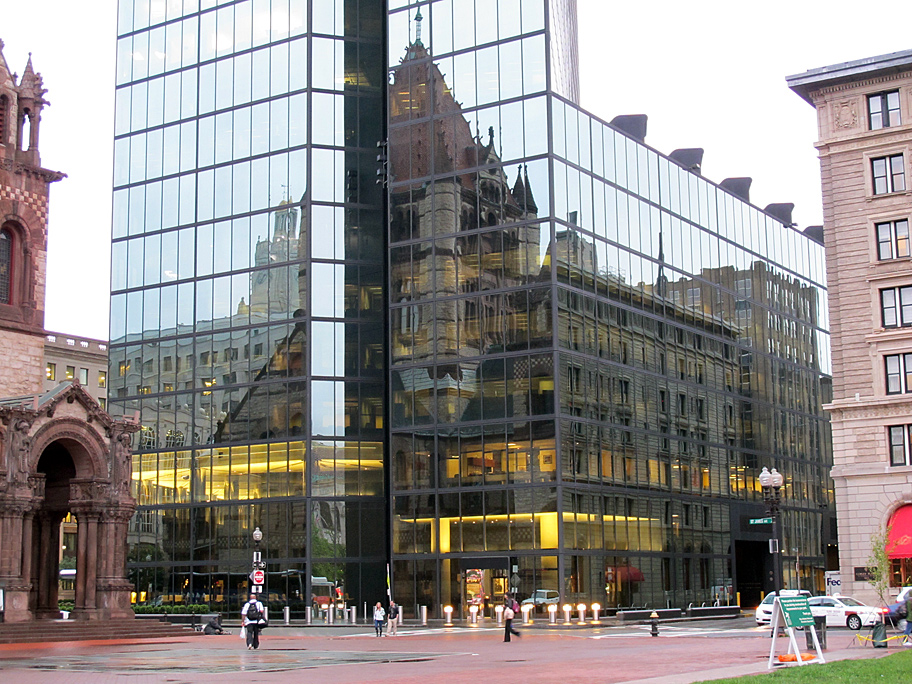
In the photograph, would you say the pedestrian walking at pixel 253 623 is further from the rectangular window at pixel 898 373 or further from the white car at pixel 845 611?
the rectangular window at pixel 898 373

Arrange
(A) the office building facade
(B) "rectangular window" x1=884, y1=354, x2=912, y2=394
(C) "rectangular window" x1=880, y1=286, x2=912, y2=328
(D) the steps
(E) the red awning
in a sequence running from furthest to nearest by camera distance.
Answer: (A) the office building facade < (C) "rectangular window" x1=880, y1=286, x2=912, y2=328 < (B) "rectangular window" x1=884, y1=354, x2=912, y2=394 < (E) the red awning < (D) the steps

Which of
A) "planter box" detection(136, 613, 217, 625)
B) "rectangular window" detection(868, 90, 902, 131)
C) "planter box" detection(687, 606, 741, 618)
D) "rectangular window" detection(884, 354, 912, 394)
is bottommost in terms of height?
"planter box" detection(687, 606, 741, 618)

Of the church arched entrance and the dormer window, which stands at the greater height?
the dormer window

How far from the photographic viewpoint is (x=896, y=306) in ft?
198

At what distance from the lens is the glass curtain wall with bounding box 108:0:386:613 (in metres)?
69.2

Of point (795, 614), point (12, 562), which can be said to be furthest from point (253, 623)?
point (795, 614)

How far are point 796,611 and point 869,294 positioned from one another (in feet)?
122

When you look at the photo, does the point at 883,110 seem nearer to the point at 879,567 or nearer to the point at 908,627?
the point at 879,567

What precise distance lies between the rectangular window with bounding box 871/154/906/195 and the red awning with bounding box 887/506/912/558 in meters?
16.6

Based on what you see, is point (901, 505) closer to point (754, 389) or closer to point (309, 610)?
point (754, 389)

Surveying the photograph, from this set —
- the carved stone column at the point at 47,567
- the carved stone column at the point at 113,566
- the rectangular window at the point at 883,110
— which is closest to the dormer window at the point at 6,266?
the carved stone column at the point at 47,567

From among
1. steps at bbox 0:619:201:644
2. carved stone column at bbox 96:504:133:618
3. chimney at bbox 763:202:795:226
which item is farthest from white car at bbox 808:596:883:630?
chimney at bbox 763:202:795:226

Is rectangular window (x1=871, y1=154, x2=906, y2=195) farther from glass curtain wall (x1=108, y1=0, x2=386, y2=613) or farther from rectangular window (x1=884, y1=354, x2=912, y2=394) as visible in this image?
glass curtain wall (x1=108, y1=0, x2=386, y2=613)

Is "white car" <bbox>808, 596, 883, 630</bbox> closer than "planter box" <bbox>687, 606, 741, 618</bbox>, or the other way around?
"white car" <bbox>808, 596, 883, 630</bbox>
